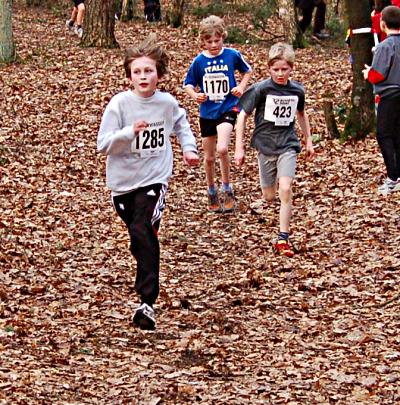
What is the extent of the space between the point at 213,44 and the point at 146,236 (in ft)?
13.5

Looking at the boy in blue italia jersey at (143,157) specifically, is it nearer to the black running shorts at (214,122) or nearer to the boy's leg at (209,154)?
the black running shorts at (214,122)

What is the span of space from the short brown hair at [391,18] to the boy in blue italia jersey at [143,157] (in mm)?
4678

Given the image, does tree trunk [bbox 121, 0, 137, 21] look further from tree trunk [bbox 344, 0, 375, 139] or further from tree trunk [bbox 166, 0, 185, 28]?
tree trunk [bbox 344, 0, 375, 139]

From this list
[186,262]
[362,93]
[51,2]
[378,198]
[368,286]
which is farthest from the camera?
[51,2]

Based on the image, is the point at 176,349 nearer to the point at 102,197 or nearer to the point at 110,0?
the point at 102,197

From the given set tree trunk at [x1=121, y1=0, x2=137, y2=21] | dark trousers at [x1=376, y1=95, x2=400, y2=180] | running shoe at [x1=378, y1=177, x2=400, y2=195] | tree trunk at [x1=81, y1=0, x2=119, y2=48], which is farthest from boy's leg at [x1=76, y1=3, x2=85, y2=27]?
running shoe at [x1=378, y1=177, x2=400, y2=195]

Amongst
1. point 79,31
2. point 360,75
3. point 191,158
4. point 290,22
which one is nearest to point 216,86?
point 360,75

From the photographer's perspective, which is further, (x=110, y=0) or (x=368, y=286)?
(x=110, y=0)

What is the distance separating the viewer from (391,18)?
11.5m

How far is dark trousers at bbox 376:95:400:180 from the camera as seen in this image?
11570 millimetres

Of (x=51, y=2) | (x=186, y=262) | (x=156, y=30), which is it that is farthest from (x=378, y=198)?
(x=51, y=2)

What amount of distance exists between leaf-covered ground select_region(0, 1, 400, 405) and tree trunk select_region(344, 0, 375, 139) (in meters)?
0.26

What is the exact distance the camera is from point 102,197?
12.6 meters

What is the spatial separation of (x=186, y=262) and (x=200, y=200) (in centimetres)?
272
